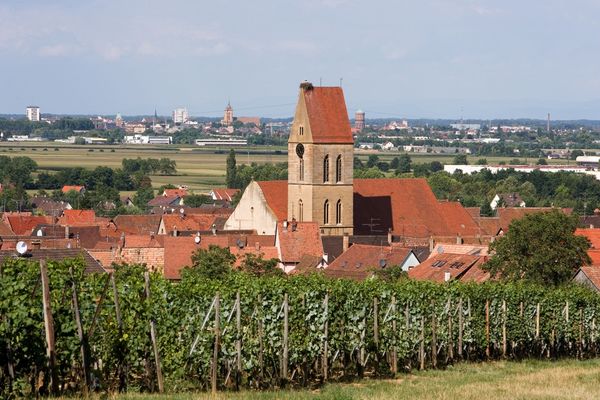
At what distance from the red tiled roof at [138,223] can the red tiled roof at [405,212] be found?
18.3m

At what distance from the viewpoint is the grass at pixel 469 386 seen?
93.9ft

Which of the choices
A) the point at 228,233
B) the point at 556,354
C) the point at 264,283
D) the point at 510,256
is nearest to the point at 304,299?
the point at 264,283

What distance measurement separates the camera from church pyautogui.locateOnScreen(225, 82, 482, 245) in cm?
10112

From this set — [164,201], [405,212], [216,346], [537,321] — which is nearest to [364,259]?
[537,321]

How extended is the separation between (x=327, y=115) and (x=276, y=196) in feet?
27.6

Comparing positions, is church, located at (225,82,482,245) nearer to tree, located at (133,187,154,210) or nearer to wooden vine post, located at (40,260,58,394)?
wooden vine post, located at (40,260,58,394)

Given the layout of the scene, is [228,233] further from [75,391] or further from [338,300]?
[75,391]

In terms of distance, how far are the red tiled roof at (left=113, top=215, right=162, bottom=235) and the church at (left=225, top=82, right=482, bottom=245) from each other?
1088 cm

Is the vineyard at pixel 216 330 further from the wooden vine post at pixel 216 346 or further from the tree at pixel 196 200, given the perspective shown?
the tree at pixel 196 200

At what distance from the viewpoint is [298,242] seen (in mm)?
86438

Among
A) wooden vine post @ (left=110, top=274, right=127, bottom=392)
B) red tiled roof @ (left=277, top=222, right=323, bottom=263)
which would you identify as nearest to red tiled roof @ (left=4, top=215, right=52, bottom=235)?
red tiled roof @ (left=277, top=222, right=323, bottom=263)

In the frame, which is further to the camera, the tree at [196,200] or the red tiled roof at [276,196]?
the tree at [196,200]

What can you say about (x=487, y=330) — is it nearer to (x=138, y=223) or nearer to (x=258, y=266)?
(x=258, y=266)

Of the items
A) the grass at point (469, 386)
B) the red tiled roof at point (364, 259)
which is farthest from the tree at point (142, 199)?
the grass at point (469, 386)
